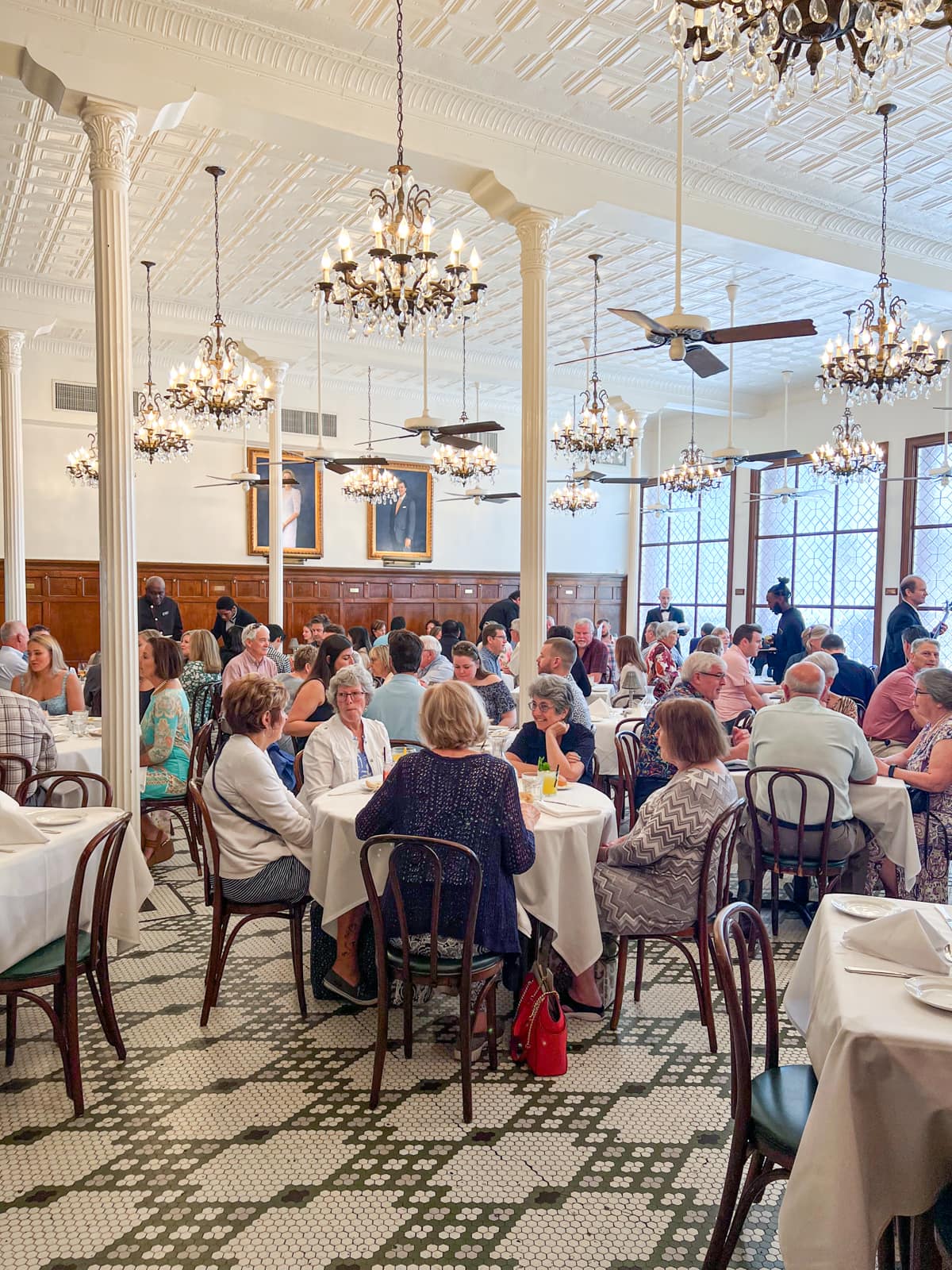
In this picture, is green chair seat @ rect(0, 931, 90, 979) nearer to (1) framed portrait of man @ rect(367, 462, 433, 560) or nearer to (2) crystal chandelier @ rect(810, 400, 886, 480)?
(2) crystal chandelier @ rect(810, 400, 886, 480)

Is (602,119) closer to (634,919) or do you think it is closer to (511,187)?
(511,187)

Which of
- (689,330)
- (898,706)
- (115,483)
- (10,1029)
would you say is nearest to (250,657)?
(115,483)

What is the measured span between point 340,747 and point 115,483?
1.93m

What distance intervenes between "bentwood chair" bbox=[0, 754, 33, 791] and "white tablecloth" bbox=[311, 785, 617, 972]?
2.00 meters

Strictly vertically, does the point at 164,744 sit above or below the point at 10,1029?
above

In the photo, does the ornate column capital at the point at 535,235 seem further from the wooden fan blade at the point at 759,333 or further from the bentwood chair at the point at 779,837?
the bentwood chair at the point at 779,837

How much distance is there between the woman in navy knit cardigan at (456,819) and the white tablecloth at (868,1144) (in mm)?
1442

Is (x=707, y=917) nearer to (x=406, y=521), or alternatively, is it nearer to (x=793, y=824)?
(x=793, y=824)

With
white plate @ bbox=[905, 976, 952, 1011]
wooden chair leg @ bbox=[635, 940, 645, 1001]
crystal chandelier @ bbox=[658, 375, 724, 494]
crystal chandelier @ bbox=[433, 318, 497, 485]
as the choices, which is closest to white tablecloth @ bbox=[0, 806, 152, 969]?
wooden chair leg @ bbox=[635, 940, 645, 1001]

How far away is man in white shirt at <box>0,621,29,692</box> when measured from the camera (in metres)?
6.95

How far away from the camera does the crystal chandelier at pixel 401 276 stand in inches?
177

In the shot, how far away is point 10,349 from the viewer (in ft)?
33.1

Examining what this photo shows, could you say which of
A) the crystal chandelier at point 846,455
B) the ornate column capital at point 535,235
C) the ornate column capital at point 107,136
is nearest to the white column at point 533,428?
the ornate column capital at point 535,235

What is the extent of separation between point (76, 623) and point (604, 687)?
8630mm
